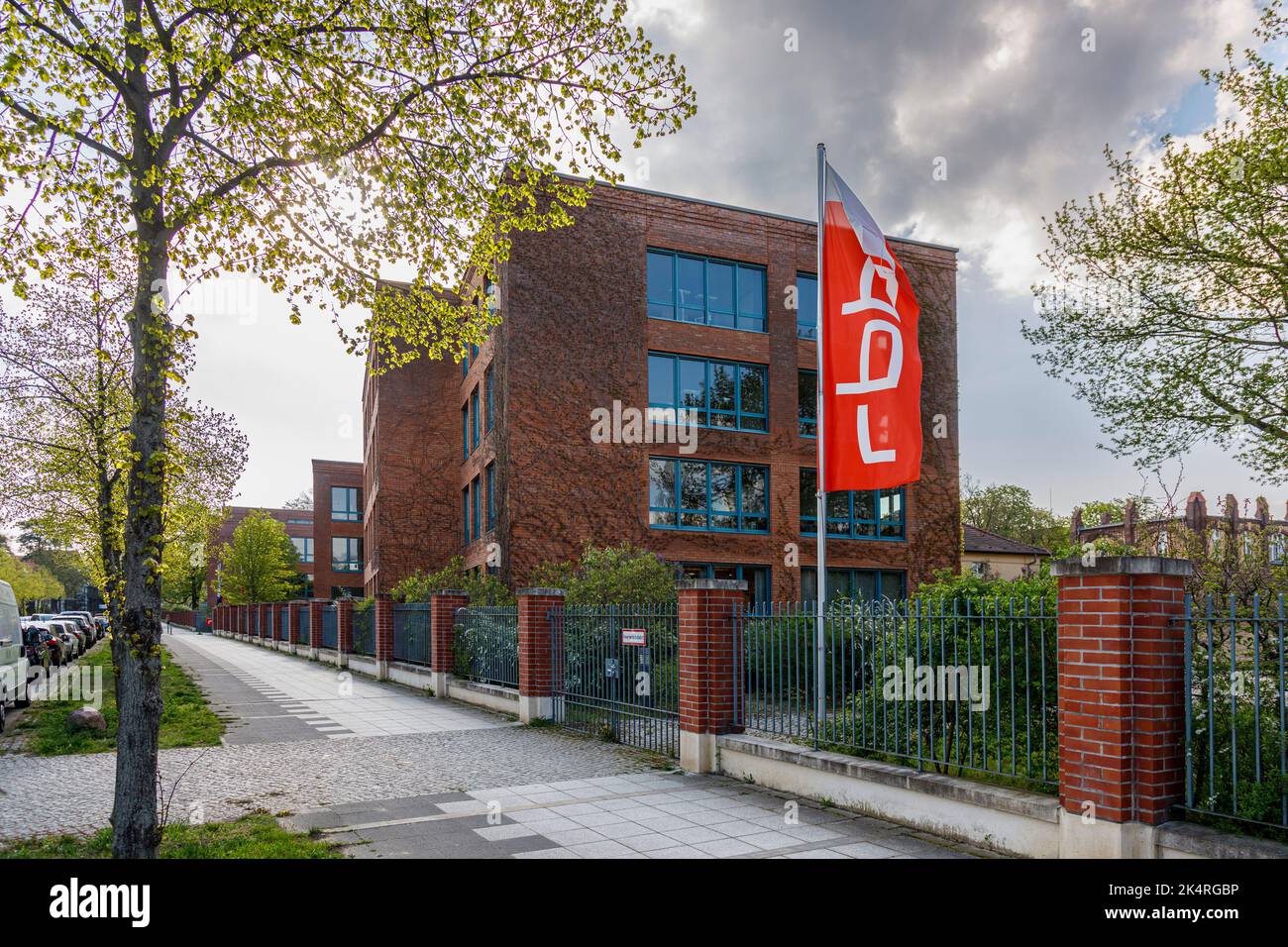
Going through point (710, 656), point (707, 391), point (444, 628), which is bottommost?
point (444, 628)

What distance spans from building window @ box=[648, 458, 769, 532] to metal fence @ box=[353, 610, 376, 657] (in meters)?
8.10

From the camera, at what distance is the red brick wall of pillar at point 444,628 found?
57.8 feet

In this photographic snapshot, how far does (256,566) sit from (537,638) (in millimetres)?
53355

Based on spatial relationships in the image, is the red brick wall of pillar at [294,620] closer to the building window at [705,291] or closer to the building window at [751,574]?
the building window at [751,574]

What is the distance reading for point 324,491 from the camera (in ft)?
178

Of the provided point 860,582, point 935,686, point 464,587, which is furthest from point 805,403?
point 935,686

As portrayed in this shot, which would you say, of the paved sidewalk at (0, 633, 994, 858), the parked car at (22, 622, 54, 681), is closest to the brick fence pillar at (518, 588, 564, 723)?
the paved sidewalk at (0, 633, 994, 858)

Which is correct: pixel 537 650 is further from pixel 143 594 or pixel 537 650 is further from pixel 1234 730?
pixel 1234 730

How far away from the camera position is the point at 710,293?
26.0 meters

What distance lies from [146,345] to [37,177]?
1840 millimetres

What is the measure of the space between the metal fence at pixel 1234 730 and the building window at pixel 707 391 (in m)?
19.8

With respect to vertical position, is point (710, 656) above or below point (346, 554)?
above

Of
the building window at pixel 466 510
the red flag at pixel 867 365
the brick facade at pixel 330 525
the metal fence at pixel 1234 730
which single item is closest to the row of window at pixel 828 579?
the building window at pixel 466 510

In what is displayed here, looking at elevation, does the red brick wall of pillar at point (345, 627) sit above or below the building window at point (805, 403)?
below
